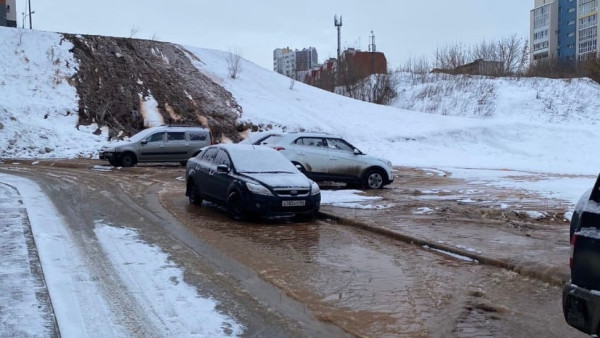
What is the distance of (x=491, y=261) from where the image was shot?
299 inches

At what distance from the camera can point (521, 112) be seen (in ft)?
141

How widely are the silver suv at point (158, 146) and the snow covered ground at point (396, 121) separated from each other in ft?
15.2

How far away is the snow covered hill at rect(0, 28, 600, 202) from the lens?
1123 inches

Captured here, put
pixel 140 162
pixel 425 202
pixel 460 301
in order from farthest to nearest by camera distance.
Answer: pixel 140 162 < pixel 425 202 < pixel 460 301

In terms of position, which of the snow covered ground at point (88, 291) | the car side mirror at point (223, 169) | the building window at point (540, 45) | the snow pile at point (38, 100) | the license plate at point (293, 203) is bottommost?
the snow covered ground at point (88, 291)

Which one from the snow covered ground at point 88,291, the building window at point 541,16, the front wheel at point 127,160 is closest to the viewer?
the snow covered ground at point 88,291

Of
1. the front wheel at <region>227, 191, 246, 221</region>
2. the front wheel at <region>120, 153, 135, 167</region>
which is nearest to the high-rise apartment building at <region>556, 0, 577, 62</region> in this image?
the front wheel at <region>120, 153, 135, 167</region>

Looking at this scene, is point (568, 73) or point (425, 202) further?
point (568, 73)

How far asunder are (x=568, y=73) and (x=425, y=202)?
50.0 metres

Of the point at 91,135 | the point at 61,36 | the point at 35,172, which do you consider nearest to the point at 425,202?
the point at 35,172

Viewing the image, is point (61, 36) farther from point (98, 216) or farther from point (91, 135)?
point (98, 216)

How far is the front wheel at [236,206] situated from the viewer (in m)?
10.8

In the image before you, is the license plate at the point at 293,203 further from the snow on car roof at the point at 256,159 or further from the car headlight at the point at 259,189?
the snow on car roof at the point at 256,159

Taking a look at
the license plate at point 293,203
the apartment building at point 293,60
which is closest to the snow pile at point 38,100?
the license plate at point 293,203
